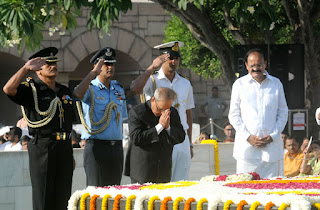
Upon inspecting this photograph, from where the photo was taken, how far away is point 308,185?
568cm

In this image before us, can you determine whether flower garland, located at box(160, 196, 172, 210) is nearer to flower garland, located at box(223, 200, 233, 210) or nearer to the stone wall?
flower garland, located at box(223, 200, 233, 210)

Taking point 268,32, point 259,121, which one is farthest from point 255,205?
point 268,32

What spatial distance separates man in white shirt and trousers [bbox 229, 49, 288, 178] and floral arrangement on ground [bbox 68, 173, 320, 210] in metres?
2.47

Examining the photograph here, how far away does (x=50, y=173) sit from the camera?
8.25m

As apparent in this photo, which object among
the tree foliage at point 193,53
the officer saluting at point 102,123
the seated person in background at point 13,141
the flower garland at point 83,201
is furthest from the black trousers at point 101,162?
the tree foliage at point 193,53

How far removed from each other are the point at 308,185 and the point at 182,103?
3742mm

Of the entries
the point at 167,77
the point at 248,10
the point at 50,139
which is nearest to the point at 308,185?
the point at 50,139

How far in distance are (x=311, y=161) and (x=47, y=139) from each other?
4074 mm

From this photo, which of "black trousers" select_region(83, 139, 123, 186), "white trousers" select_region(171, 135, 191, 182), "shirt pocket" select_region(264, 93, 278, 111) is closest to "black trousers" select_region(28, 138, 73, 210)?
"black trousers" select_region(83, 139, 123, 186)

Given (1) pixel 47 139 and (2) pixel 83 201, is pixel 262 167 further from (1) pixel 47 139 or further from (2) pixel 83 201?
(2) pixel 83 201

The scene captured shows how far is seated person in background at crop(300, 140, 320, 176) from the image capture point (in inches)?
433

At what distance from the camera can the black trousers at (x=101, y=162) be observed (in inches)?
349

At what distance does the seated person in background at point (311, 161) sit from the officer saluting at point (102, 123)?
8.75ft

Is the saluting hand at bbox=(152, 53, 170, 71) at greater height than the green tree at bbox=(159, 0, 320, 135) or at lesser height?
lesser
